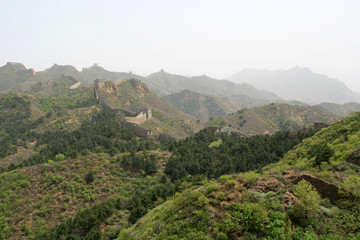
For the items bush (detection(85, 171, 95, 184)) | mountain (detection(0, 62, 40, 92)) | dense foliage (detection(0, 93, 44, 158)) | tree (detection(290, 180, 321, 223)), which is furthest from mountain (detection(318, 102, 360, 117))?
mountain (detection(0, 62, 40, 92))

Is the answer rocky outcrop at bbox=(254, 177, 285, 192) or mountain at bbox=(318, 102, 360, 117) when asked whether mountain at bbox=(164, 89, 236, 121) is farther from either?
rocky outcrop at bbox=(254, 177, 285, 192)

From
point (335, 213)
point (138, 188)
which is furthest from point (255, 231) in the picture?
point (138, 188)

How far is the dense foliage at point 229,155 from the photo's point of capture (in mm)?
25922

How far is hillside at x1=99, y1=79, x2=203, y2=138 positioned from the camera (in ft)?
196

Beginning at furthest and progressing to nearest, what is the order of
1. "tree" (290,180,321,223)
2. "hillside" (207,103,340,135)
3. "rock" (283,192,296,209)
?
"hillside" (207,103,340,135), "rock" (283,192,296,209), "tree" (290,180,321,223)

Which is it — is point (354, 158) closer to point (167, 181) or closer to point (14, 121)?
point (167, 181)

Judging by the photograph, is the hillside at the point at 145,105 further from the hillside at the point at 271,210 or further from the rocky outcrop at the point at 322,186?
the rocky outcrop at the point at 322,186

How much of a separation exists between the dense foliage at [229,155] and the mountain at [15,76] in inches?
4054

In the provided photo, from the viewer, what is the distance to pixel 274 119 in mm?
78625

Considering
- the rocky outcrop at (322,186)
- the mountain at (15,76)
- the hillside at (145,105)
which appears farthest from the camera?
the mountain at (15,76)

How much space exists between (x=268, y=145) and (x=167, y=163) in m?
13.4

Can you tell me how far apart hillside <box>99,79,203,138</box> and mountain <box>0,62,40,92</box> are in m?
57.6

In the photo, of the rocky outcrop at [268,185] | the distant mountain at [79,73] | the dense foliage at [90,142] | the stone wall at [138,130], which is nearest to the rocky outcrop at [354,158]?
the rocky outcrop at [268,185]

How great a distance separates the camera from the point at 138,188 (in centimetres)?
2602
